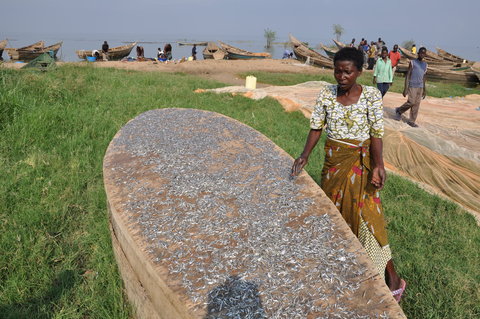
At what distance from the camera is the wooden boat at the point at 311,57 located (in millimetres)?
19516

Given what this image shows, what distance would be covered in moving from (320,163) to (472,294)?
2.58 metres

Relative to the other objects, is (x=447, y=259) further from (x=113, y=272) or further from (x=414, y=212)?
(x=113, y=272)

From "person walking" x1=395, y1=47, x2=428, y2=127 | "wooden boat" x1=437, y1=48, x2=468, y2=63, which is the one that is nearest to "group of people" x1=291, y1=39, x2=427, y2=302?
"person walking" x1=395, y1=47, x2=428, y2=127

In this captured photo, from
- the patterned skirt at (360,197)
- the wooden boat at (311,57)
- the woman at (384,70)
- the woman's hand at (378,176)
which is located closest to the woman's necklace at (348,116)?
the patterned skirt at (360,197)

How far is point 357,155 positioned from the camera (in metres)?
2.32

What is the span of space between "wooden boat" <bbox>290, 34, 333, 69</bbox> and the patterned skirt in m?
18.0

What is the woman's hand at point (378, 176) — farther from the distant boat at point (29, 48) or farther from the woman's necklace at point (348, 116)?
the distant boat at point (29, 48)

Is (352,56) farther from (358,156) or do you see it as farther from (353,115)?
(358,156)

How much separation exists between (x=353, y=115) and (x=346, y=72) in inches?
12.0

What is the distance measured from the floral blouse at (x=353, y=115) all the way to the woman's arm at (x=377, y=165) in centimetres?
5

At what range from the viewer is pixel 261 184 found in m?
2.52

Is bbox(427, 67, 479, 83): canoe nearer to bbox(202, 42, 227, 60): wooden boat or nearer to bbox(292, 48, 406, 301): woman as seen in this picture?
bbox(202, 42, 227, 60): wooden boat

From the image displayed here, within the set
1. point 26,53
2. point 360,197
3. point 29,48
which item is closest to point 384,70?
point 360,197

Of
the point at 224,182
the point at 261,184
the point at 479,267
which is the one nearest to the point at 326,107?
the point at 261,184
